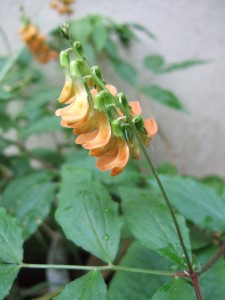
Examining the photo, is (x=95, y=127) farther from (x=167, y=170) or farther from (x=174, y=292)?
(x=167, y=170)

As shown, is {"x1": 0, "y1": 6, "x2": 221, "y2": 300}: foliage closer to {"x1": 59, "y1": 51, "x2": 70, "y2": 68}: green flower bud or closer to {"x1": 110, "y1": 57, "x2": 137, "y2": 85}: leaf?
{"x1": 110, "y1": 57, "x2": 137, "y2": 85}: leaf

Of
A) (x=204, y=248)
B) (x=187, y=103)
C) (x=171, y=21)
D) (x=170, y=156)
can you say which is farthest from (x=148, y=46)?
(x=204, y=248)

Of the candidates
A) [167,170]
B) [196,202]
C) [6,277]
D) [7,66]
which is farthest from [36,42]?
[6,277]

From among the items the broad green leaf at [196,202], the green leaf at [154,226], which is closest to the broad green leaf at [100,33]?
the broad green leaf at [196,202]

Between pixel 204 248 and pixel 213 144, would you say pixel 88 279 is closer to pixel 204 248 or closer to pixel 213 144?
pixel 204 248

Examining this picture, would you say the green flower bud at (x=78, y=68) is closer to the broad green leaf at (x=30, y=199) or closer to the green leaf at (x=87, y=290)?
the green leaf at (x=87, y=290)

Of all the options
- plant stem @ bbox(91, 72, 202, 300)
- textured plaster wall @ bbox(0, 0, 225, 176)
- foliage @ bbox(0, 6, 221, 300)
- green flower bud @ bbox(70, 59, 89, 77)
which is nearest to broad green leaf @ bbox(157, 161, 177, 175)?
foliage @ bbox(0, 6, 221, 300)
